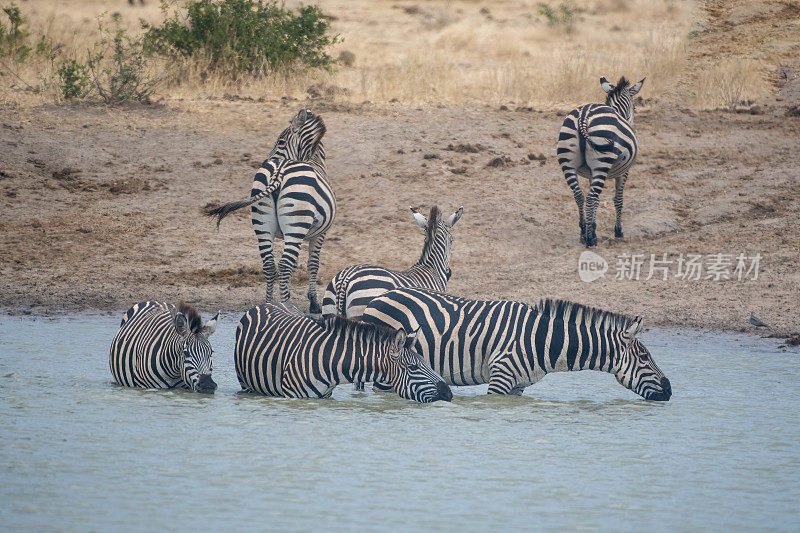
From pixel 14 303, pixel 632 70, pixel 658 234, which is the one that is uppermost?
pixel 632 70

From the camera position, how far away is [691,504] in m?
6.28

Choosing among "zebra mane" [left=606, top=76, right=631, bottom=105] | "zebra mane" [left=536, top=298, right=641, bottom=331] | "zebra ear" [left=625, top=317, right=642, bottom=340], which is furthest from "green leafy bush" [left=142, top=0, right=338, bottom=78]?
"zebra ear" [left=625, top=317, right=642, bottom=340]

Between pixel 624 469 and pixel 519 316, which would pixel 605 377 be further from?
pixel 624 469

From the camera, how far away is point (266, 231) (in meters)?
12.0

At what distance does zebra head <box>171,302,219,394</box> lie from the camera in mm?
8234

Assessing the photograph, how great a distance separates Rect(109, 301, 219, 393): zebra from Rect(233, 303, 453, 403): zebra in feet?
1.55

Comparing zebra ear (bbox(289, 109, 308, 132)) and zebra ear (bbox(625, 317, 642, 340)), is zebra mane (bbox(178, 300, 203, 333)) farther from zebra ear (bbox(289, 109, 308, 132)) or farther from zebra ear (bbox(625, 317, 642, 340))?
zebra ear (bbox(289, 109, 308, 132))

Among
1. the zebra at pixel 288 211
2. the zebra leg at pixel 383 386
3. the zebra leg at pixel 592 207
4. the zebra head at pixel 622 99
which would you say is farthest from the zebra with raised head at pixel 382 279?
the zebra head at pixel 622 99

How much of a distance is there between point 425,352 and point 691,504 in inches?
117

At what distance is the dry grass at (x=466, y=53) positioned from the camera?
1989cm

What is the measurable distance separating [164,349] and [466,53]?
21924 mm

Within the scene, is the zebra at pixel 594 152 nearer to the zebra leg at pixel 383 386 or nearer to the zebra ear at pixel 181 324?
the zebra leg at pixel 383 386

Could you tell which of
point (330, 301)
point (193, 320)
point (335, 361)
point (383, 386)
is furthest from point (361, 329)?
point (330, 301)

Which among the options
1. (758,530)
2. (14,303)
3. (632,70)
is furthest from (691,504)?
(632,70)
